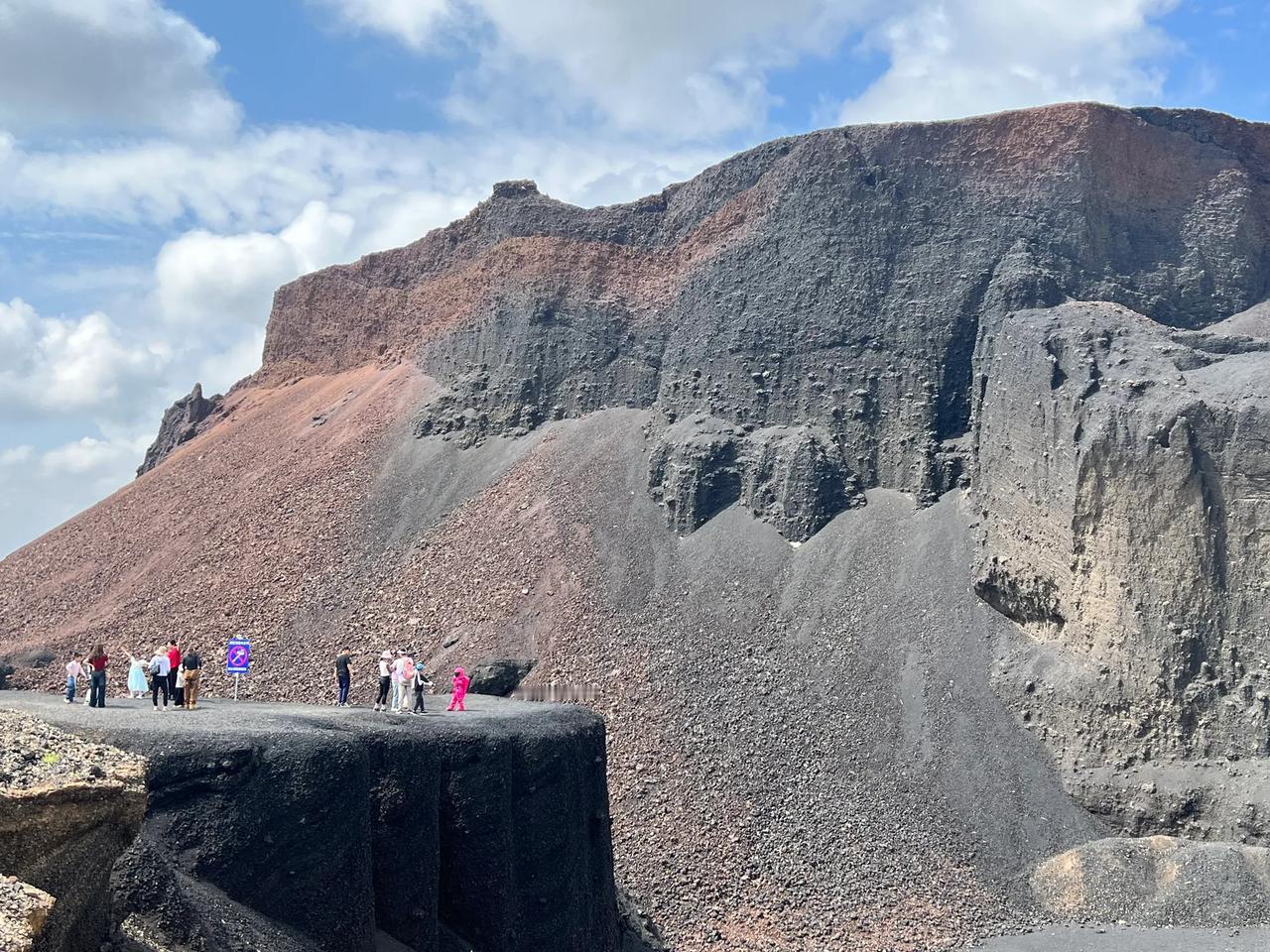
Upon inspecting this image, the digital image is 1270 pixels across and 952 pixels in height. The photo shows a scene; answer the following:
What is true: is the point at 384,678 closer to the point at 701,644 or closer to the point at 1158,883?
the point at 701,644

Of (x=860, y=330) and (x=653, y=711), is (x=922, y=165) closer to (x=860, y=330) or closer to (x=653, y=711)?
(x=860, y=330)

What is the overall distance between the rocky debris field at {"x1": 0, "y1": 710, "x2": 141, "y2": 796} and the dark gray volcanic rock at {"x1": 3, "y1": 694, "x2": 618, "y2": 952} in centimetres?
117

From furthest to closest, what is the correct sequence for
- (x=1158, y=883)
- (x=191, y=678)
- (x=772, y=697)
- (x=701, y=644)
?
(x=701, y=644)
(x=772, y=697)
(x=1158, y=883)
(x=191, y=678)

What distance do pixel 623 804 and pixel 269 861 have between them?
45.2 feet

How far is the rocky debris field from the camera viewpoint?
822 cm

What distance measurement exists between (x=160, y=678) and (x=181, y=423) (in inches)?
1618

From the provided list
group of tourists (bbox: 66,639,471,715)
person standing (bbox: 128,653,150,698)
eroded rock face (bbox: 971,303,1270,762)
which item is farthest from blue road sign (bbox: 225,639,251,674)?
eroded rock face (bbox: 971,303,1270,762)

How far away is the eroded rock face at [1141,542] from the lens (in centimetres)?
2503

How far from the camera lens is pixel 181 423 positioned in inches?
2157

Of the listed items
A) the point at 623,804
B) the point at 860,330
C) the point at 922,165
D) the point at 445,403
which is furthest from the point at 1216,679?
the point at 445,403

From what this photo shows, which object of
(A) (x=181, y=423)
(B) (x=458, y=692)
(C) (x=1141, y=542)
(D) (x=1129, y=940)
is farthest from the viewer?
(A) (x=181, y=423)

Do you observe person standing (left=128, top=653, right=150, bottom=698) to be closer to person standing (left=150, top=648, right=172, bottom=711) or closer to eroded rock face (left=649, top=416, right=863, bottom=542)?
person standing (left=150, top=648, right=172, bottom=711)

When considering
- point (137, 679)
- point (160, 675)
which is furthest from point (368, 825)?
point (137, 679)

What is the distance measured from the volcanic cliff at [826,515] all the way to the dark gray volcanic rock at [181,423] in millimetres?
7066
